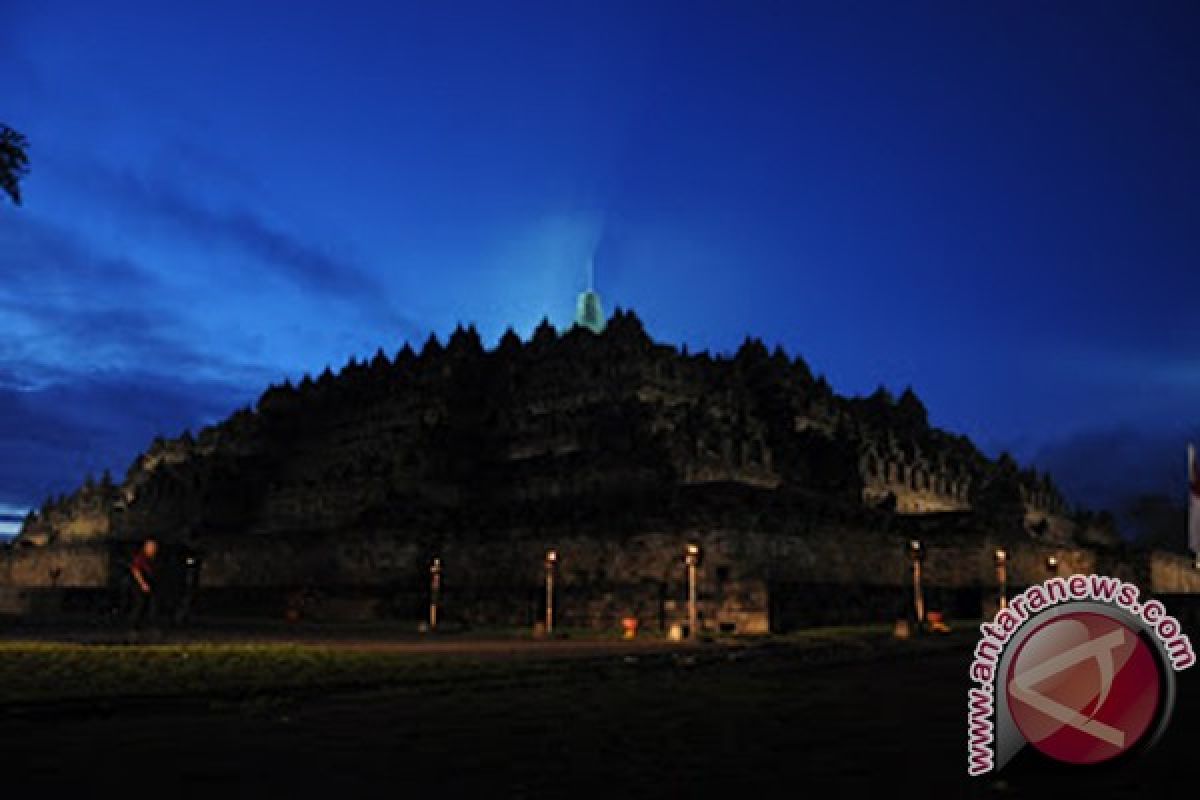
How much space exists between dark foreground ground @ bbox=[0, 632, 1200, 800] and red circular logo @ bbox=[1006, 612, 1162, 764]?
0.19 m

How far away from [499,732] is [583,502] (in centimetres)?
2850

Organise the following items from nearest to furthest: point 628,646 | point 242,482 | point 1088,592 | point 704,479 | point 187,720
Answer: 1. point 1088,592
2. point 187,720
3. point 628,646
4. point 704,479
5. point 242,482

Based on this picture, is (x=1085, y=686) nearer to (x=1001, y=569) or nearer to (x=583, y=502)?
(x=583, y=502)

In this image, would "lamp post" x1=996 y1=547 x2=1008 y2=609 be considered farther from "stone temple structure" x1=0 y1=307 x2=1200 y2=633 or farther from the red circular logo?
the red circular logo

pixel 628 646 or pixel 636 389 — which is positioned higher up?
pixel 636 389

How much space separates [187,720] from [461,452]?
133 feet

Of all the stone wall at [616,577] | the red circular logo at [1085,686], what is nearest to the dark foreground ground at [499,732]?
the red circular logo at [1085,686]

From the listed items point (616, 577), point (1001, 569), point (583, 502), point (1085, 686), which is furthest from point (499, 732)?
point (1001, 569)

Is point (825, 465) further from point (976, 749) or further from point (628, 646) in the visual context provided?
point (976, 749)

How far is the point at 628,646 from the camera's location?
2598 centimetres

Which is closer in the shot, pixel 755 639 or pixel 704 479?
pixel 755 639

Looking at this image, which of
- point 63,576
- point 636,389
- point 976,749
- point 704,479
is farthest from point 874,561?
point 63,576

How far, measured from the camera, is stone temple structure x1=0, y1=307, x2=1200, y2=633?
3656 centimetres

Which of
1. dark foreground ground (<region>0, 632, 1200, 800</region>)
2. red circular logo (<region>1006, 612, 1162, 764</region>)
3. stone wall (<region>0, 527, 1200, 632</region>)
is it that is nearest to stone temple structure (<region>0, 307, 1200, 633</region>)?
stone wall (<region>0, 527, 1200, 632</region>)
